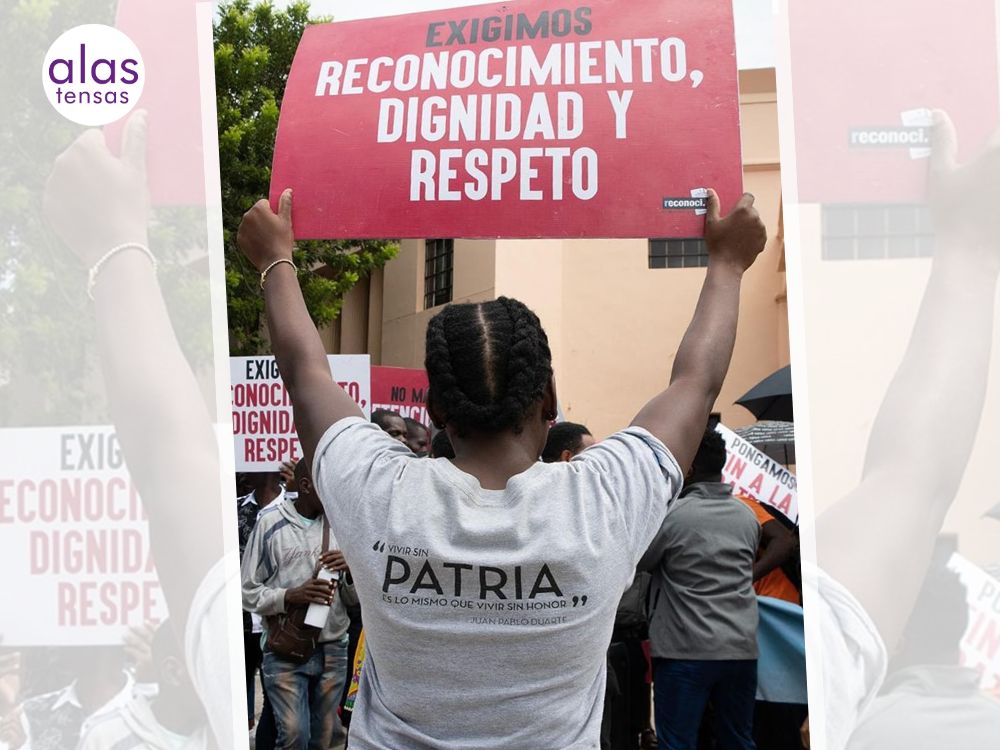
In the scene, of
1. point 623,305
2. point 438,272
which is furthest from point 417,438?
point 438,272

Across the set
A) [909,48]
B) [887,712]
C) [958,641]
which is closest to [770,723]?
[958,641]

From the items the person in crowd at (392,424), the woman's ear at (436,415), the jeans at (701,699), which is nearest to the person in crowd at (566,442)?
the person in crowd at (392,424)

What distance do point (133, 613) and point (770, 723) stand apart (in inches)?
147

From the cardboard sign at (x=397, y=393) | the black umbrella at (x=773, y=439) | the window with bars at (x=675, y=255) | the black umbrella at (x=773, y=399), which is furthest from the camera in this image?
the window with bars at (x=675, y=255)

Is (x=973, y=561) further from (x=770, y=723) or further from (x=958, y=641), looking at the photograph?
(x=770, y=723)

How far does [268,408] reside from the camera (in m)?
7.43

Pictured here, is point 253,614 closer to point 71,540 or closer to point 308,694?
point 308,694

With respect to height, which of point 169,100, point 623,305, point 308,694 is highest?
point 623,305

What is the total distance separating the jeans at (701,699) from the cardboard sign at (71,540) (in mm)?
2975

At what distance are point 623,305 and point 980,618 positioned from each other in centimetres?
1448

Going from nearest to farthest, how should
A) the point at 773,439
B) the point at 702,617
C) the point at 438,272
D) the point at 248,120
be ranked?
the point at 702,617, the point at 773,439, the point at 248,120, the point at 438,272

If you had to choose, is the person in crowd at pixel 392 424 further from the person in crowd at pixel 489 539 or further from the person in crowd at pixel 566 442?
the person in crowd at pixel 489 539

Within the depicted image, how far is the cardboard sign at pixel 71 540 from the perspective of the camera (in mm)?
2516

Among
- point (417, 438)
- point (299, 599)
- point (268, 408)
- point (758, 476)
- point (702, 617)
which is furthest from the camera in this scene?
point (268, 408)
